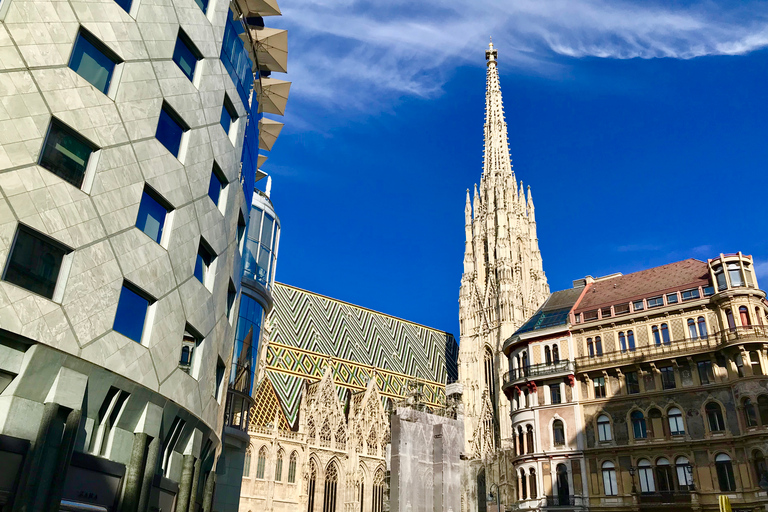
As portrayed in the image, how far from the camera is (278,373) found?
70.1 metres

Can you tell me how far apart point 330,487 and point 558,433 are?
39934mm

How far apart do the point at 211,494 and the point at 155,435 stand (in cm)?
772

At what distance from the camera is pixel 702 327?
97.1ft

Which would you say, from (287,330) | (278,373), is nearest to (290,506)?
(278,373)

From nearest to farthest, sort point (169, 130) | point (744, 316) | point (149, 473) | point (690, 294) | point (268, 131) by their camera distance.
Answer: point (149, 473) → point (169, 130) → point (744, 316) → point (690, 294) → point (268, 131)

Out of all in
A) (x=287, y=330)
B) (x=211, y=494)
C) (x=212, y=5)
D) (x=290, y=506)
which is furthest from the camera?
(x=287, y=330)

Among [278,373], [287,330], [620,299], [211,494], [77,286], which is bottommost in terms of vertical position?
[211,494]

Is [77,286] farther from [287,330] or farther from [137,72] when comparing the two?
[287,330]

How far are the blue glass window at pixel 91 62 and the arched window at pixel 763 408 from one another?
27.7 m

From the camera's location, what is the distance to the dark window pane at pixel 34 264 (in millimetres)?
13837

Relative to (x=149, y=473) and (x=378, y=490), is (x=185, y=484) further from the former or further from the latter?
(x=378, y=490)

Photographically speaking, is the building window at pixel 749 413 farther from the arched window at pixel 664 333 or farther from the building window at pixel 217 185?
the building window at pixel 217 185

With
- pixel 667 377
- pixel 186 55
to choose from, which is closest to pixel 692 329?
pixel 667 377

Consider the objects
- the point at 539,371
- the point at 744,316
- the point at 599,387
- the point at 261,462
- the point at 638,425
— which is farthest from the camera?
the point at 261,462
